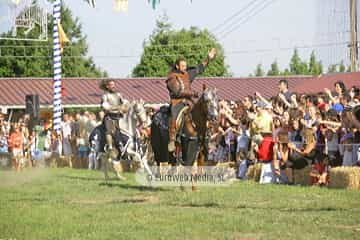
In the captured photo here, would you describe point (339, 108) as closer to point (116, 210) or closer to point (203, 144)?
point (203, 144)

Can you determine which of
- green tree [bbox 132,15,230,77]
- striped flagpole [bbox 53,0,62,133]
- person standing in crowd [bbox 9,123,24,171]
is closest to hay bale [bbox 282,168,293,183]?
person standing in crowd [bbox 9,123,24,171]

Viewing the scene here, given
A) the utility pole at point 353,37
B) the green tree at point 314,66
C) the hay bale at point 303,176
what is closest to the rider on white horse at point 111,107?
the hay bale at point 303,176

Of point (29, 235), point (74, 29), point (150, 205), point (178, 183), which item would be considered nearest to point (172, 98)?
point (178, 183)

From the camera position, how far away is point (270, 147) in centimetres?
1892

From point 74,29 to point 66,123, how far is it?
4594 centimetres

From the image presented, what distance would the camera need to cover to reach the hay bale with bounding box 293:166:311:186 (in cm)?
1755

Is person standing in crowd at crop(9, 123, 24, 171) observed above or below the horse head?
below

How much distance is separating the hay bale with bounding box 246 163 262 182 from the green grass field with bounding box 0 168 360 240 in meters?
1.24

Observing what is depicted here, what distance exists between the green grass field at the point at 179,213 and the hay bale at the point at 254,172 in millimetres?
1245

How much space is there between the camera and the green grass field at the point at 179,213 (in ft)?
34.0

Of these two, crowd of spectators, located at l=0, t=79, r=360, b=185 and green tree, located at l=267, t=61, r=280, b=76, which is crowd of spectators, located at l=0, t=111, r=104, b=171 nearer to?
crowd of spectators, located at l=0, t=79, r=360, b=185

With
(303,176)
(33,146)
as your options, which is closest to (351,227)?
(303,176)

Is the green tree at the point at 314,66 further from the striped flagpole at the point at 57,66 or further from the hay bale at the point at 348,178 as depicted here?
the hay bale at the point at 348,178

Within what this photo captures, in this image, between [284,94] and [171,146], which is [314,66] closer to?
[284,94]
